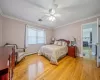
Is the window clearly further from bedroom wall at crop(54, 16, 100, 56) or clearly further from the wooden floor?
the wooden floor

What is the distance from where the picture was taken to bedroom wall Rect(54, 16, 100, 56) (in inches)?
167

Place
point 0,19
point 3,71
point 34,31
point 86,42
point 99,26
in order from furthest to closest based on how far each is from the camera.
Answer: point 86,42
point 34,31
point 0,19
point 99,26
point 3,71

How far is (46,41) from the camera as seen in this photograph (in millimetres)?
5812

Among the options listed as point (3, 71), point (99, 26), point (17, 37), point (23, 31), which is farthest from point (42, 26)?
point (3, 71)

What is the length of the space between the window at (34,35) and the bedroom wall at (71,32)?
139 centimetres

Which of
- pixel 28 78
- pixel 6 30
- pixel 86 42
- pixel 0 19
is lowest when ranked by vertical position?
pixel 28 78

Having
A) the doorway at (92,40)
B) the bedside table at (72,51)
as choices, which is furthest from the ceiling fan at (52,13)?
the bedside table at (72,51)

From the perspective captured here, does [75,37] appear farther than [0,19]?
Yes

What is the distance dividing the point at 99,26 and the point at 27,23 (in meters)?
4.03

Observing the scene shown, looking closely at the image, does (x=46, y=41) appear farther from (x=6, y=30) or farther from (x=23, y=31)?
(x=6, y=30)

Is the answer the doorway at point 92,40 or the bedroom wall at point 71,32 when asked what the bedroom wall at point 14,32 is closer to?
the bedroom wall at point 71,32

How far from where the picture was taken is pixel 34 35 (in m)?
4.97

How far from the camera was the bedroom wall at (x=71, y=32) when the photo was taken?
4242mm

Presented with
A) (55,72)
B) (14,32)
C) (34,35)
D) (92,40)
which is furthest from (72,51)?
(14,32)
